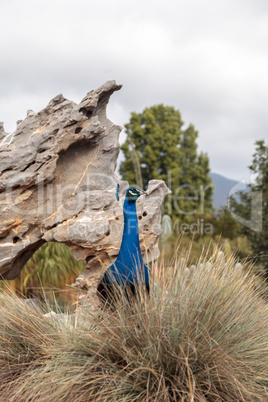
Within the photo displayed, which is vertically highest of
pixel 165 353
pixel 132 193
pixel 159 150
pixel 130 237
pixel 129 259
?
pixel 159 150

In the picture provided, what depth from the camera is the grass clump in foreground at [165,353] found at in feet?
10.2

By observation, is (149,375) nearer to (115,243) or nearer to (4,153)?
(115,243)

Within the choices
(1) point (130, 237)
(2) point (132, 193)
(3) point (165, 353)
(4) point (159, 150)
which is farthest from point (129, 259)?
(4) point (159, 150)

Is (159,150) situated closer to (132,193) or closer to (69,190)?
(69,190)

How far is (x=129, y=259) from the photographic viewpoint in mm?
4395

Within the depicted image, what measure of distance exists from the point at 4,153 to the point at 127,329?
10.3 ft

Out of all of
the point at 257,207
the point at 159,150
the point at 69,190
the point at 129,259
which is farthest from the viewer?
the point at 159,150

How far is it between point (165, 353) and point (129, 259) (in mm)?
1353

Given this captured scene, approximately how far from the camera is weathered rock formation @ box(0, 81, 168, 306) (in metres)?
5.25

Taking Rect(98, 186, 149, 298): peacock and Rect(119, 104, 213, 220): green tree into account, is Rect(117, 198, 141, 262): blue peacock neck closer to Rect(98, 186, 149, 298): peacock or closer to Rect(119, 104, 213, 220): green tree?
Rect(98, 186, 149, 298): peacock

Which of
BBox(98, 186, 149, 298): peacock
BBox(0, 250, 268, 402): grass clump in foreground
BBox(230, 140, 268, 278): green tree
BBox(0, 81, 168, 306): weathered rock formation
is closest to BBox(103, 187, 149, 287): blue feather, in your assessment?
BBox(98, 186, 149, 298): peacock

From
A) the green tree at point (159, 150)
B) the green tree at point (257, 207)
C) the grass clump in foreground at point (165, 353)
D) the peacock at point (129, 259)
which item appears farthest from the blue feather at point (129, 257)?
the green tree at point (159, 150)

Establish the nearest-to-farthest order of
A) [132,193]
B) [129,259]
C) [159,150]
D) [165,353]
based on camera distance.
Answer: [165,353] < [129,259] < [132,193] < [159,150]

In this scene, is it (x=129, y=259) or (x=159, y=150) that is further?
(x=159, y=150)
